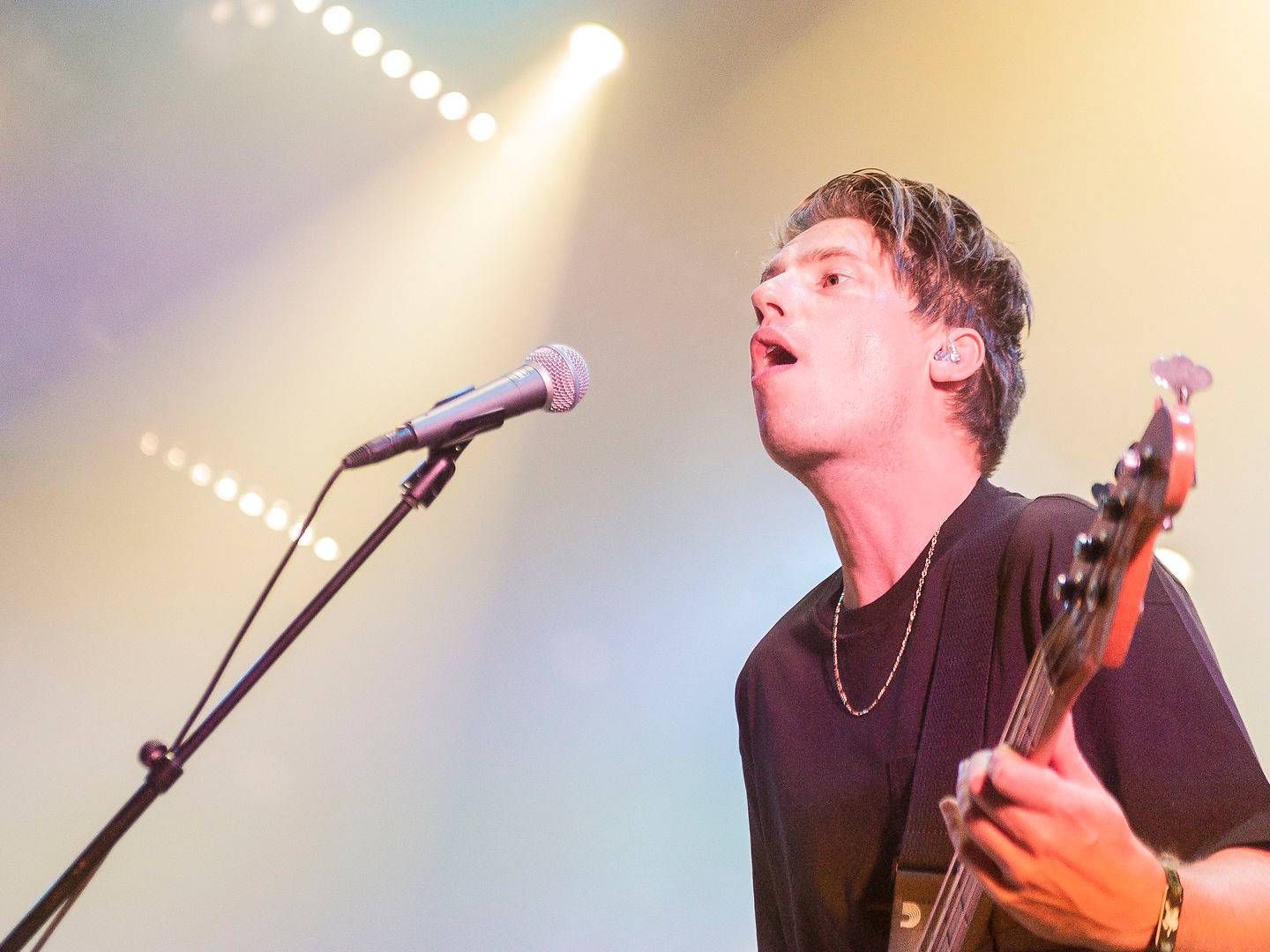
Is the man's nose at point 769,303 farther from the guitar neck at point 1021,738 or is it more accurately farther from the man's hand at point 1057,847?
the man's hand at point 1057,847

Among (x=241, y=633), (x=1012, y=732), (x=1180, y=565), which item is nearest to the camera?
(x=1012, y=732)

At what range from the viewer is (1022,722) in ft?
3.79

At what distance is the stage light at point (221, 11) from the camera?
3.84m

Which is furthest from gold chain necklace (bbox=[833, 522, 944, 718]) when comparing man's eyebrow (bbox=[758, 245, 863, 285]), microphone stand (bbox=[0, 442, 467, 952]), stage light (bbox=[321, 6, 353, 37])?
stage light (bbox=[321, 6, 353, 37])

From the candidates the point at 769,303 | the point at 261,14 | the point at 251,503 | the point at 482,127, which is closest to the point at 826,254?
the point at 769,303

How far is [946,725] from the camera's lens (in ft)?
5.80

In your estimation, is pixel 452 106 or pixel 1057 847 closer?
pixel 1057 847

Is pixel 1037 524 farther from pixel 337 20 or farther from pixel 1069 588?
pixel 337 20

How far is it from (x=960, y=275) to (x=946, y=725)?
Answer: 109 centimetres

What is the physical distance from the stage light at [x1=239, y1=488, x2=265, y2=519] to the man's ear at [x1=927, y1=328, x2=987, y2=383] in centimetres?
234

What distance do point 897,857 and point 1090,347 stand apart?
7.74ft

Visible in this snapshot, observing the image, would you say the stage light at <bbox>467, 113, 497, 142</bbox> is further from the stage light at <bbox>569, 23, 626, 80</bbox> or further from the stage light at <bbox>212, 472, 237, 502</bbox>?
the stage light at <bbox>212, 472, 237, 502</bbox>

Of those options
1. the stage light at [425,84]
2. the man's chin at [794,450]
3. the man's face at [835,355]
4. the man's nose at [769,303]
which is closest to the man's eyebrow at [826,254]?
the man's face at [835,355]

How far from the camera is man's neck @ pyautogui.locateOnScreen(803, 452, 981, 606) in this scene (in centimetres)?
214
